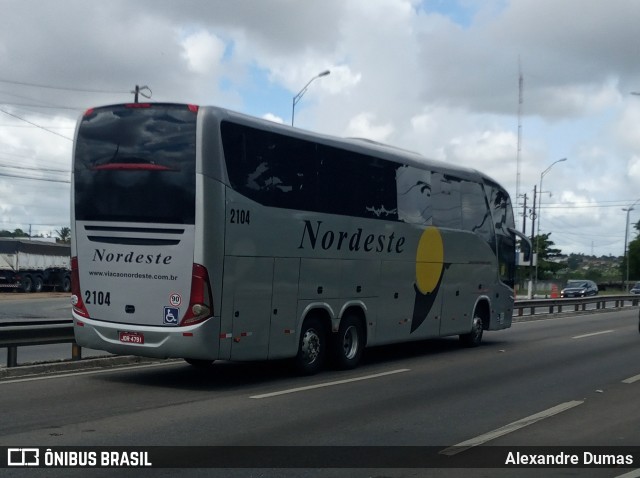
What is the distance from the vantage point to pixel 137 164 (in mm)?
12477

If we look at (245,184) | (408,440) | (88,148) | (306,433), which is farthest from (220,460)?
(88,148)

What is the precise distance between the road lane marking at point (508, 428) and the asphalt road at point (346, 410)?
15 millimetres

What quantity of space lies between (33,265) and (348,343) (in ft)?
131

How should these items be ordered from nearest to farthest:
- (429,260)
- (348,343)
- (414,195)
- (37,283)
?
(348,343)
(414,195)
(429,260)
(37,283)

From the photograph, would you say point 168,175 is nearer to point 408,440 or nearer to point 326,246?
point 326,246

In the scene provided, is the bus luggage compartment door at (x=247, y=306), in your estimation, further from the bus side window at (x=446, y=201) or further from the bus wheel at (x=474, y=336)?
the bus wheel at (x=474, y=336)

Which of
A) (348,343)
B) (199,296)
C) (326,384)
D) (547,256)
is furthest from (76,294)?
(547,256)

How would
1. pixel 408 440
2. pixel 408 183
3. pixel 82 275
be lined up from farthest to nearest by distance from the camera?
pixel 408 183, pixel 82 275, pixel 408 440

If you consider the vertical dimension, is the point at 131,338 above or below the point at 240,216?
below

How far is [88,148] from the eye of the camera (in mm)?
12898

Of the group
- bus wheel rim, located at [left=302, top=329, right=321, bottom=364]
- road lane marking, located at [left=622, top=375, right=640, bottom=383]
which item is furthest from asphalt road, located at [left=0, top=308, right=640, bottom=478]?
bus wheel rim, located at [left=302, top=329, right=321, bottom=364]

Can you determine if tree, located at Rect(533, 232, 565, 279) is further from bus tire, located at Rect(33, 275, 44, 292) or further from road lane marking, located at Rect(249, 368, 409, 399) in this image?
road lane marking, located at Rect(249, 368, 409, 399)

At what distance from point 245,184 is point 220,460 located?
5305 mm

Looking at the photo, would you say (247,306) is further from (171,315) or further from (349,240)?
(349,240)
